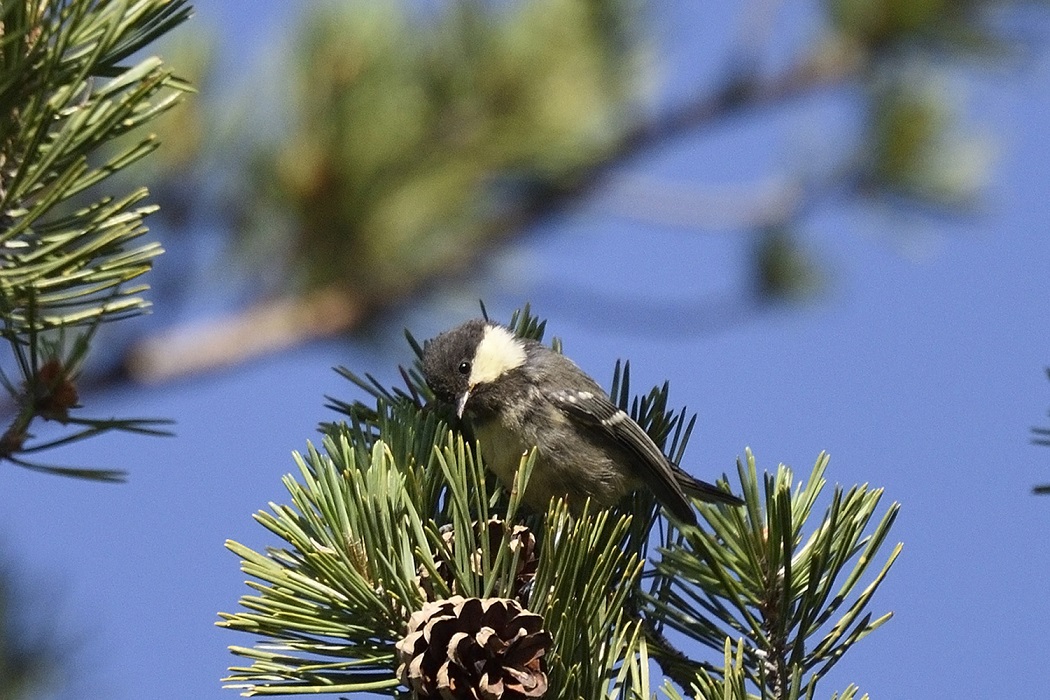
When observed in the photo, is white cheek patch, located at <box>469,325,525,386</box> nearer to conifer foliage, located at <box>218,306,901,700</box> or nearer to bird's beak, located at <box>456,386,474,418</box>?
bird's beak, located at <box>456,386,474,418</box>

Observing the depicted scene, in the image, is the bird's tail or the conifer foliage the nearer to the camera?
the conifer foliage

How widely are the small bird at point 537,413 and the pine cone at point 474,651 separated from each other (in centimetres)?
79

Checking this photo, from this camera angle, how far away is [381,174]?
2768 mm

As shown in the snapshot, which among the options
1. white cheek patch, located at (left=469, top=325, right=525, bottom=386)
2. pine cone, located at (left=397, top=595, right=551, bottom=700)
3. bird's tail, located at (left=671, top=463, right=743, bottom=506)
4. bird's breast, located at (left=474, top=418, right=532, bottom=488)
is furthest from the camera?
white cheek patch, located at (left=469, top=325, right=525, bottom=386)

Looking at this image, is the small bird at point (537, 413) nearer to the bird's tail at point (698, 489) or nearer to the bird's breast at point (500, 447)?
the bird's breast at point (500, 447)

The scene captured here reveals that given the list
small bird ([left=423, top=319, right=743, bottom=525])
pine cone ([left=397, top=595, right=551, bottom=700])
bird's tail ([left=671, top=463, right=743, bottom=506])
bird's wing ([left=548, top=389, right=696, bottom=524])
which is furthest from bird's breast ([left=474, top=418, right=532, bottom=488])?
pine cone ([left=397, top=595, right=551, bottom=700])

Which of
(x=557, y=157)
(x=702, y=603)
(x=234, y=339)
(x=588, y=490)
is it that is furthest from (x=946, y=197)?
(x=702, y=603)

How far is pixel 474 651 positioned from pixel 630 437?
87 centimetres

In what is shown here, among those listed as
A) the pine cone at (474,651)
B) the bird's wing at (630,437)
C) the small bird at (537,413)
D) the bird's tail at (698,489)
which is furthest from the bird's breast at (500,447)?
the pine cone at (474,651)

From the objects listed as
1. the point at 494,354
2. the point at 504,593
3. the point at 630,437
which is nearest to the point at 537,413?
the point at 494,354

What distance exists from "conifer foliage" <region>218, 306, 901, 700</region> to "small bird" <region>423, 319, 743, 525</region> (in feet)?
1.82

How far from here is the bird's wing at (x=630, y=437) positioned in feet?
6.14

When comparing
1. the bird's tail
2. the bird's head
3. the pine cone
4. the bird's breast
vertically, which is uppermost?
the bird's head

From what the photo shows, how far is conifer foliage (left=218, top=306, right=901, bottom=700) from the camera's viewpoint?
1278 millimetres
